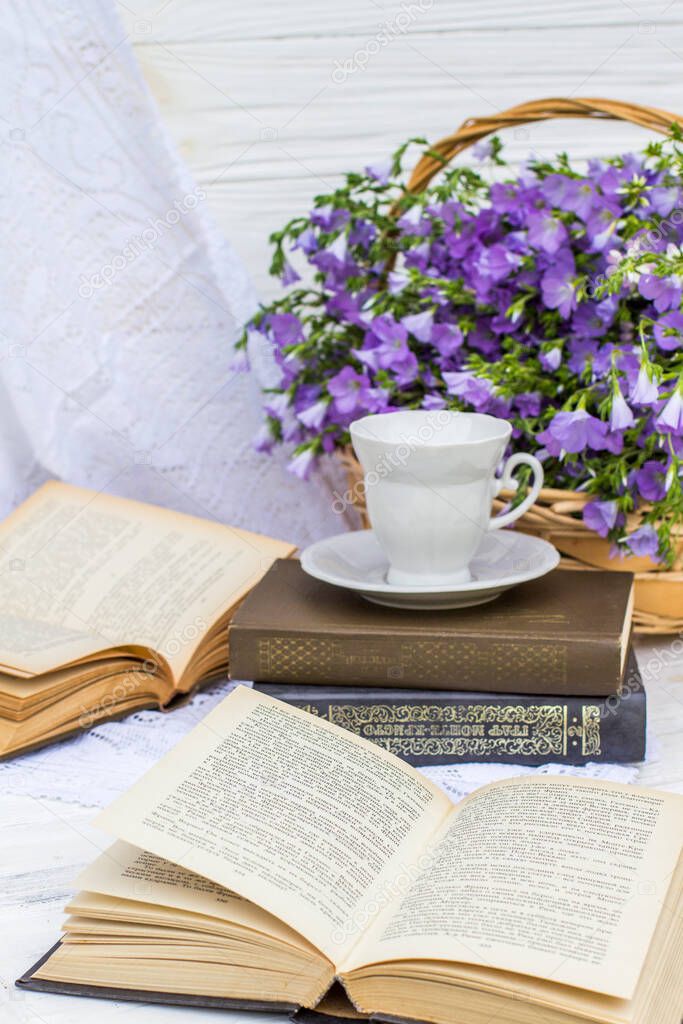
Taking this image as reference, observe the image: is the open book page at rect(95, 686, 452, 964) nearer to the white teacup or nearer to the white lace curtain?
the white teacup

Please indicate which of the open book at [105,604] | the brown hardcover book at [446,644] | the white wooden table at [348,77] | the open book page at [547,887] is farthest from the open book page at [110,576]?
the white wooden table at [348,77]

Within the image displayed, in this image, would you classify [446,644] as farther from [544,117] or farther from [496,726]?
[544,117]

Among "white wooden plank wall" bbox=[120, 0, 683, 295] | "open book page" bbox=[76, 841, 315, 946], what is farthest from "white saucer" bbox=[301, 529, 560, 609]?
"white wooden plank wall" bbox=[120, 0, 683, 295]

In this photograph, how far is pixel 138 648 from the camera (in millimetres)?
1061

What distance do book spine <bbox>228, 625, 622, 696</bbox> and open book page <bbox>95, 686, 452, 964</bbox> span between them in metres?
0.09

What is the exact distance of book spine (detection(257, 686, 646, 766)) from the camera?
0.93 metres

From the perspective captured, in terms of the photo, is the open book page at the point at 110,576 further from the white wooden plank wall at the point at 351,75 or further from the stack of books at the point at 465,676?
the white wooden plank wall at the point at 351,75

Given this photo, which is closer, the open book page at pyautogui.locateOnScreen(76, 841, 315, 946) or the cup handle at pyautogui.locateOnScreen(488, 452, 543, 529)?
the open book page at pyautogui.locateOnScreen(76, 841, 315, 946)

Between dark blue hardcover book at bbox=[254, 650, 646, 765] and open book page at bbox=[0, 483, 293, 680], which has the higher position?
open book page at bbox=[0, 483, 293, 680]

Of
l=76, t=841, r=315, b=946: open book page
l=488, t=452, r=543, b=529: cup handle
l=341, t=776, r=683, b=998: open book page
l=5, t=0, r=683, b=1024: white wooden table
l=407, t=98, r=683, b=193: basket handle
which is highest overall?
l=5, t=0, r=683, b=1024: white wooden table

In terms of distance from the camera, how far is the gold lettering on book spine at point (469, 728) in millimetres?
938

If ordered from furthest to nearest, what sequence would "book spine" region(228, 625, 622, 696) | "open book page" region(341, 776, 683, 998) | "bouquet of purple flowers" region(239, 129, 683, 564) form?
"bouquet of purple flowers" region(239, 129, 683, 564) < "book spine" region(228, 625, 622, 696) < "open book page" region(341, 776, 683, 998)

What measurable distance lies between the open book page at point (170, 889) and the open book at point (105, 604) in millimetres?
310

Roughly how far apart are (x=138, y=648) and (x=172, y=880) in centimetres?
39
